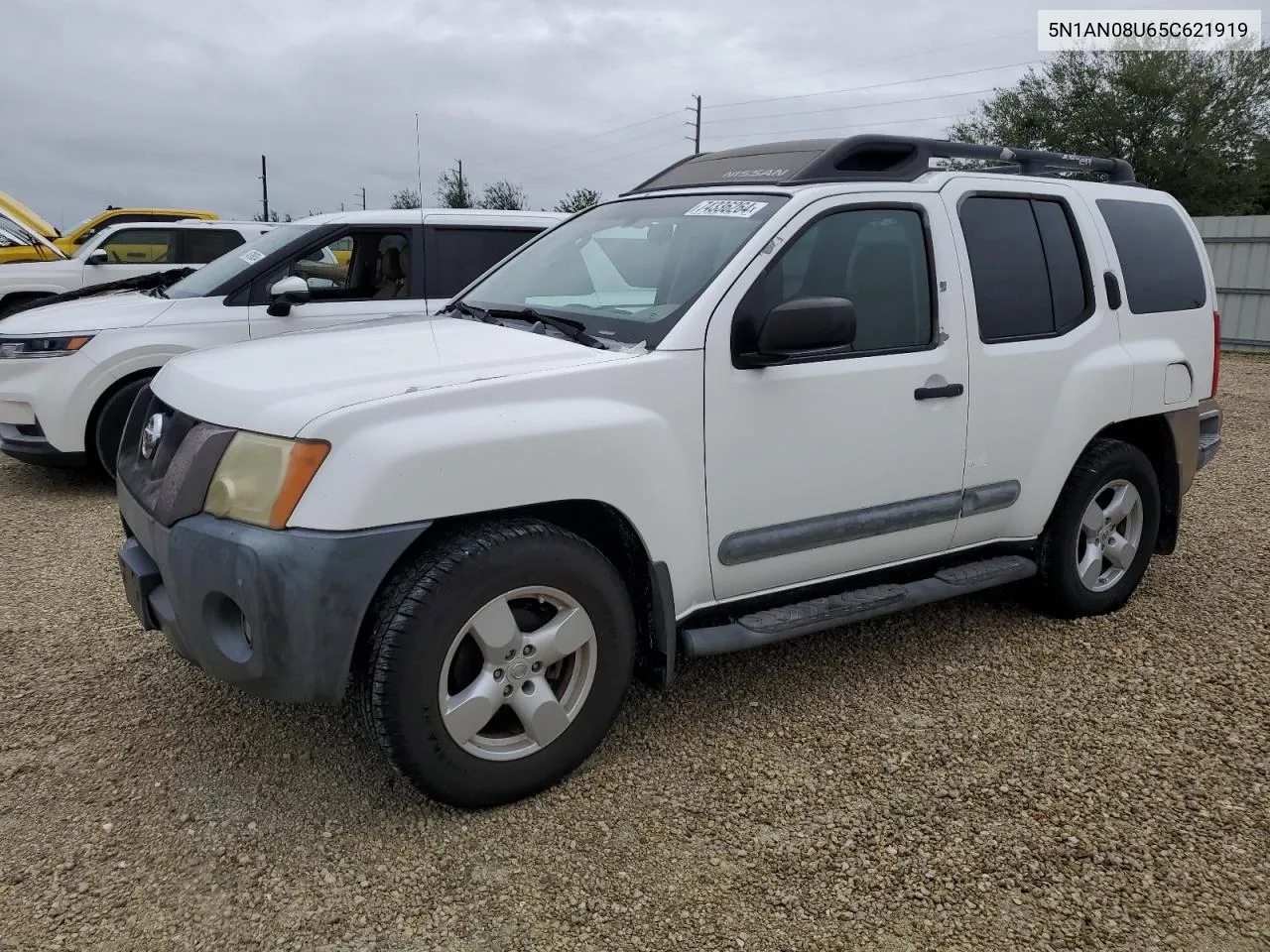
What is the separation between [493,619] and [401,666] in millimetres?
269

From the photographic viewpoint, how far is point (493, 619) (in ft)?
8.55

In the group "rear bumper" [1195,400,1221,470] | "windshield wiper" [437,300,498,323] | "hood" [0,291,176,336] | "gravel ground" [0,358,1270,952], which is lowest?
"gravel ground" [0,358,1270,952]

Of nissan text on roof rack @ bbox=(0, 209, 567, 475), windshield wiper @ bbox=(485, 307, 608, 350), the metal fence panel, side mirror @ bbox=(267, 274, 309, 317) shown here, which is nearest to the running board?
windshield wiper @ bbox=(485, 307, 608, 350)

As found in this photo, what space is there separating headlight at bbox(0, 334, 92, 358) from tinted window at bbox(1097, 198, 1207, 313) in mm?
5764

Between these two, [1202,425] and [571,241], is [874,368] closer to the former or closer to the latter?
[571,241]

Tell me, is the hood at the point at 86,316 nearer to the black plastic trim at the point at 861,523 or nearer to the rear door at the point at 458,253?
the rear door at the point at 458,253

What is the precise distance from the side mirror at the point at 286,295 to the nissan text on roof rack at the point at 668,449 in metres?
2.47

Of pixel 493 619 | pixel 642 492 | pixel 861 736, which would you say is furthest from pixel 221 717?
pixel 861 736

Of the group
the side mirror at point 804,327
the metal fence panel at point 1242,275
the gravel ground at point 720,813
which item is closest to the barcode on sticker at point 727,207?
the side mirror at point 804,327

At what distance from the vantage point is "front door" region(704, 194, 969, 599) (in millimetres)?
3012

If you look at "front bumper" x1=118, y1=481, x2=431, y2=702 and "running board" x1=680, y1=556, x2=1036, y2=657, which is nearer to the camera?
"front bumper" x1=118, y1=481, x2=431, y2=702

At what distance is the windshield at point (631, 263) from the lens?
3.07 m

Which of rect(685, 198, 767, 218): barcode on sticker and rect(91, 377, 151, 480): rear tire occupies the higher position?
rect(685, 198, 767, 218): barcode on sticker

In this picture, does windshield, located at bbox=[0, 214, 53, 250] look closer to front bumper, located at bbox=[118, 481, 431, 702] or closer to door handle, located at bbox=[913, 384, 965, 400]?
front bumper, located at bbox=[118, 481, 431, 702]
